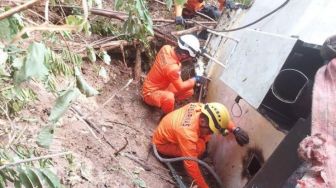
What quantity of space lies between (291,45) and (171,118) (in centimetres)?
234

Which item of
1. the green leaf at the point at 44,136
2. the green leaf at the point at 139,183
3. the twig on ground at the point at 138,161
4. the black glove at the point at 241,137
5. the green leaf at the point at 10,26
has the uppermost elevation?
the green leaf at the point at 10,26

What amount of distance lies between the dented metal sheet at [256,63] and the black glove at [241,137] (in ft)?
2.63

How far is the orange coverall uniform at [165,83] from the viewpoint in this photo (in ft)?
17.4

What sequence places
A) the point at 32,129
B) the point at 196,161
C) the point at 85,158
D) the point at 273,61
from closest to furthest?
the point at 273,61 < the point at 32,129 < the point at 85,158 < the point at 196,161

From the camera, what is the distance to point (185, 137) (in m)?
4.33

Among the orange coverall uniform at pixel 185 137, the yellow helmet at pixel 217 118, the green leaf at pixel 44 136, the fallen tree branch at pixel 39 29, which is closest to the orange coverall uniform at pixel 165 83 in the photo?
the orange coverall uniform at pixel 185 137

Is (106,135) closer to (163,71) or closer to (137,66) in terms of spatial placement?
(163,71)

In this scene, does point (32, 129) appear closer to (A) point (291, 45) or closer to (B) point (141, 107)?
(A) point (291, 45)

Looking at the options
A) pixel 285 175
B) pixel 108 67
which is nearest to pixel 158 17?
pixel 108 67

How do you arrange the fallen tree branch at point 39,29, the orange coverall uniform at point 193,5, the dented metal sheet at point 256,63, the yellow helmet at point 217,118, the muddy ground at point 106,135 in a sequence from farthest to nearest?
1. the orange coverall uniform at point 193,5
2. the yellow helmet at point 217,118
3. the muddy ground at point 106,135
4. the dented metal sheet at point 256,63
5. the fallen tree branch at point 39,29

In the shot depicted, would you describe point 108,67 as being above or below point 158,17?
below

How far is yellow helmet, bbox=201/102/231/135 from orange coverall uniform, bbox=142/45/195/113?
1.23 metres

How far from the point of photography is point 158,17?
270 inches

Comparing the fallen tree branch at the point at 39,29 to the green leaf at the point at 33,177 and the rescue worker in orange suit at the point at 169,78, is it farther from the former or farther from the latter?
the rescue worker in orange suit at the point at 169,78
